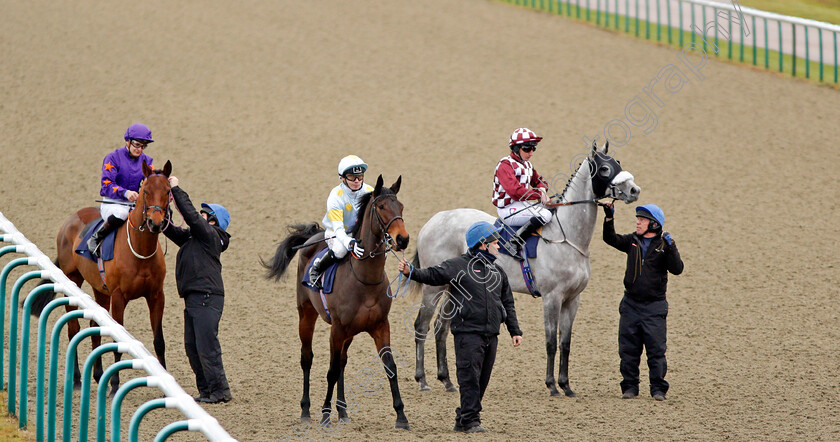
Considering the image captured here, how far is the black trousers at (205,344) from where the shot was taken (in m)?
6.91

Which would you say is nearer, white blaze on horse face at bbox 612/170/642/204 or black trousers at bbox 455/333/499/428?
black trousers at bbox 455/333/499/428

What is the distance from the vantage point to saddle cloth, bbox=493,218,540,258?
302 inches

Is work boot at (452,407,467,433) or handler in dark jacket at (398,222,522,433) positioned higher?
handler in dark jacket at (398,222,522,433)

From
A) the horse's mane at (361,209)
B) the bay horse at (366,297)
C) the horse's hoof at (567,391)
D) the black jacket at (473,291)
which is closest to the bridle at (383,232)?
the bay horse at (366,297)

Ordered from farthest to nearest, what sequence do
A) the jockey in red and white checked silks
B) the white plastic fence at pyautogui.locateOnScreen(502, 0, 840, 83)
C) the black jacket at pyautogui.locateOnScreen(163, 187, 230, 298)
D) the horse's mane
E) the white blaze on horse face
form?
1. the white plastic fence at pyautogui.locateOnScreen(502, 0, 840, 83)
2. the jockey in red and white checked silks
3. the white blaze on horse face
4. the black jacket at pyautogui.locateOnScreen(163, 187, 230, 298)
5. the horse's mane

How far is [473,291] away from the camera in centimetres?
616

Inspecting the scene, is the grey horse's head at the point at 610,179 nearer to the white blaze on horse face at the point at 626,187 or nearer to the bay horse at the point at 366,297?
the white blaze on horse face at the point at 626,187

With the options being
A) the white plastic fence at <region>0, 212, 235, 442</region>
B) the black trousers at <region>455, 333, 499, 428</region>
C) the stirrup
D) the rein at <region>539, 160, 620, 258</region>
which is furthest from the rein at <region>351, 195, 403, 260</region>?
the rein at <region>539, 160, 620, 258</region>

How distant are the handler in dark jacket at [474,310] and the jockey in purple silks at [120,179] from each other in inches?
99.1

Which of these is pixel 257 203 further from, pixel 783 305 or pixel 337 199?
pixel 783 305

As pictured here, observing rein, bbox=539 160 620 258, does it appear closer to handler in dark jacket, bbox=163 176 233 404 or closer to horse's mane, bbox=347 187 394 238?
horse's mane, bbox=347 187 394 238

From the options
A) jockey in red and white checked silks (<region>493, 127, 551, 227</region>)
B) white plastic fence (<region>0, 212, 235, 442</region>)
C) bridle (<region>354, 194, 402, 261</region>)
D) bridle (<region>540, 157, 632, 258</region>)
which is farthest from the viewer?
jockey in red and white checked silks (<region>493, 127, 551, 227</region>)

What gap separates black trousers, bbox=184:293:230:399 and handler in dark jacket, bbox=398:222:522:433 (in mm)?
1740

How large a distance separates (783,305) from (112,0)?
46.3 ft
